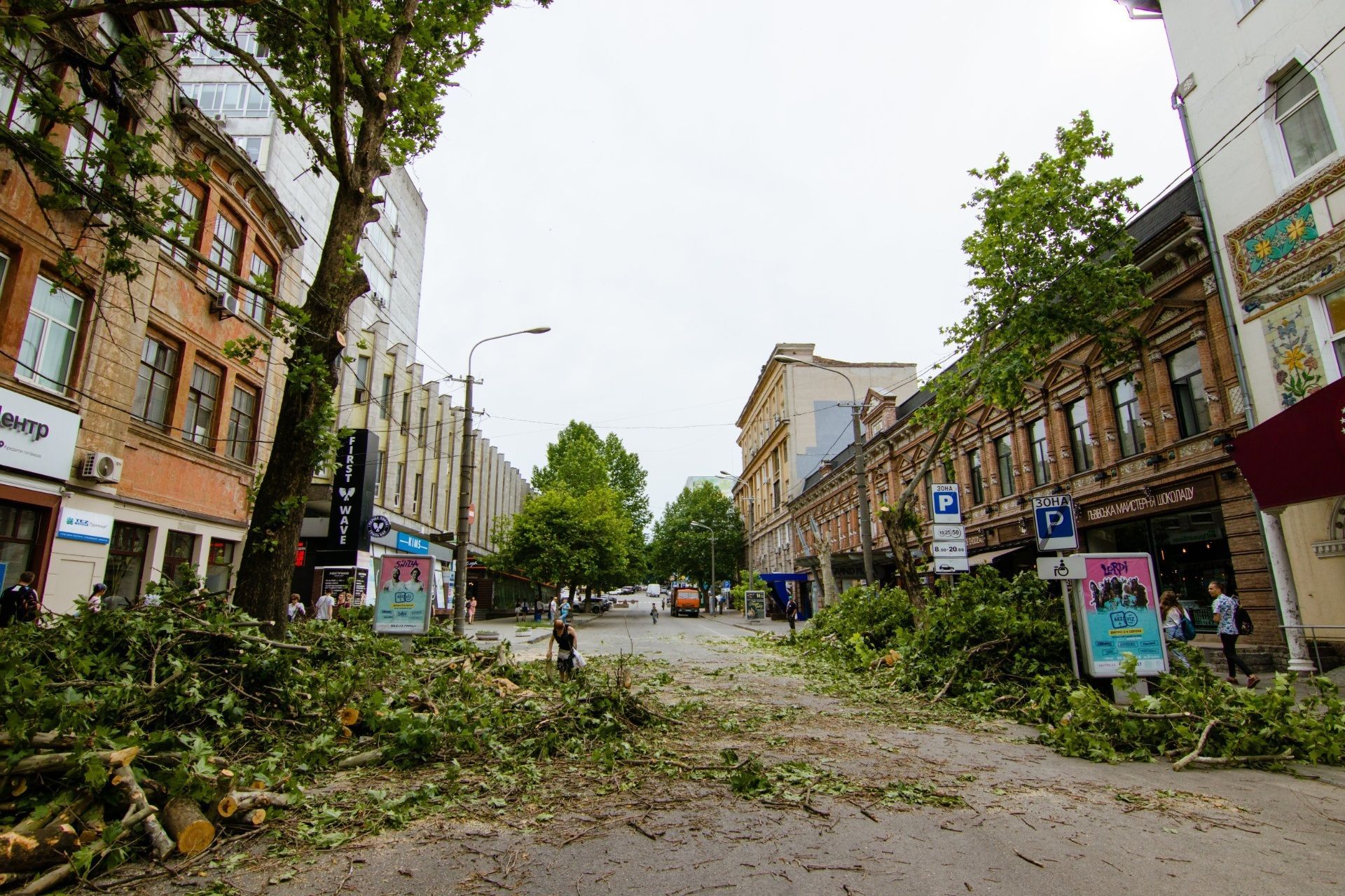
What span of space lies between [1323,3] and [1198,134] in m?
3.00

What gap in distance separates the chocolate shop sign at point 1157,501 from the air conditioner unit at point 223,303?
73.8 feet

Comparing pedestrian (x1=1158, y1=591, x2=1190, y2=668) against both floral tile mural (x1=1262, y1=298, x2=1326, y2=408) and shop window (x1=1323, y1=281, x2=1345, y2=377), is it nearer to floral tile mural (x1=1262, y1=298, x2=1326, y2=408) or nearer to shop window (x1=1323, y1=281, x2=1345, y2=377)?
floral tile mural (x1=1262, y1=298, x2=1326, y2=408)

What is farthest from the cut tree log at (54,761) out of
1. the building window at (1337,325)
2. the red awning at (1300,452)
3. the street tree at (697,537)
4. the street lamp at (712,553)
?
the street tree at (697,537)

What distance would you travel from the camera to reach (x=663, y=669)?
14406 mm

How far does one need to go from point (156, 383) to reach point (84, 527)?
3.96 meters

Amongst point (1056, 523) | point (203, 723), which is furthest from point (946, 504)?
point (203, 723)

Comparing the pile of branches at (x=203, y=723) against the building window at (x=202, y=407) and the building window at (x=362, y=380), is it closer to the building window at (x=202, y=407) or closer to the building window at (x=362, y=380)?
the building window at (x=202, y=407)

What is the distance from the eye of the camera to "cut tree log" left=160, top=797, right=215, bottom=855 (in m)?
4.08

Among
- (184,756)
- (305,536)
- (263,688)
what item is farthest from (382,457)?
(184,756)

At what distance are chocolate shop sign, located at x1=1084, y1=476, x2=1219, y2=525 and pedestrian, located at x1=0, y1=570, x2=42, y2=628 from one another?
19712 mm

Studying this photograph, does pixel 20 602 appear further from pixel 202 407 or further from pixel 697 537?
pixel 697 537

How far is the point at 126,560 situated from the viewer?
14.5 m

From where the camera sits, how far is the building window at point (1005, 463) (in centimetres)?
2273

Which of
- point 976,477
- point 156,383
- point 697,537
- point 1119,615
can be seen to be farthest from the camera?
point 697,537
